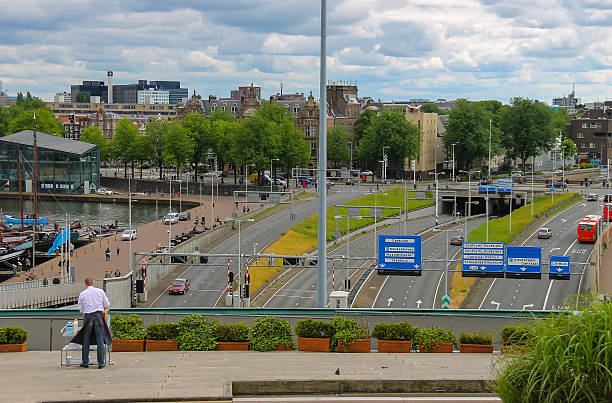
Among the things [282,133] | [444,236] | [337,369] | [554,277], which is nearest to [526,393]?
[337,369]

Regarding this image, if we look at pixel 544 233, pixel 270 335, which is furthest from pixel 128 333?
pixel 544 233

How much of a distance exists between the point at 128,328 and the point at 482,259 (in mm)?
26200

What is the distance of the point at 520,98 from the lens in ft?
446

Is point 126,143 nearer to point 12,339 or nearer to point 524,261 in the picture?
point 524,261

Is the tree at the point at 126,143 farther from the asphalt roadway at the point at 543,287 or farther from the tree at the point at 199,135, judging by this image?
the asphalt roadway at the point at 543,287

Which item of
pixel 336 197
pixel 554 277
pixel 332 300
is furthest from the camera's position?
pixel 336 197

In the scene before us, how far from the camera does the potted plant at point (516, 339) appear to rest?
11.9m

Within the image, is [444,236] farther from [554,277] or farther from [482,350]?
[482,350]

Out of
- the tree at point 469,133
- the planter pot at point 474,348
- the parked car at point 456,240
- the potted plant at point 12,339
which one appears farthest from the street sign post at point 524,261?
the tree at point 469,133

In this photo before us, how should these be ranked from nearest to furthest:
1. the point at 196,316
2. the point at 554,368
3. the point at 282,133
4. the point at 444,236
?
1. the point at 554,368
2. the point at 196,316
3. the point at 444,236
4. the point at 282,133

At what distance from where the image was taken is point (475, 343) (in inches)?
661

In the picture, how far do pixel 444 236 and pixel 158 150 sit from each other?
7014 cm

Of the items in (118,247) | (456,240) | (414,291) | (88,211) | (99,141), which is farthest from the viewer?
(99,141)

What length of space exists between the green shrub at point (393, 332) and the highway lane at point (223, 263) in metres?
24.9
